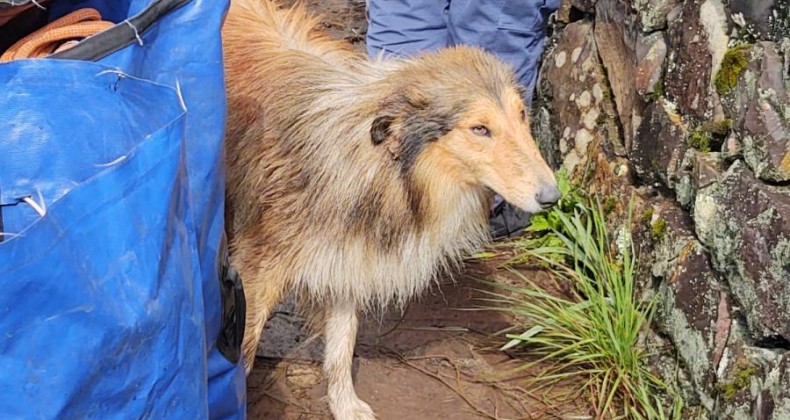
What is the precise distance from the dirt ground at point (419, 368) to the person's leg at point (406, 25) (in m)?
1.02

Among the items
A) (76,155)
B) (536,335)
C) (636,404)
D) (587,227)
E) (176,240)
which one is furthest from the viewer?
(587,227)

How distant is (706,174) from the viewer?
3.11 m

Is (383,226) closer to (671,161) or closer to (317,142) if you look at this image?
(317,142)

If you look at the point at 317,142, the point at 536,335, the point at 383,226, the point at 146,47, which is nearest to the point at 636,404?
the point at 536,335

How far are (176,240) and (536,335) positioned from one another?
210 cm

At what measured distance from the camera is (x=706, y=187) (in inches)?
122

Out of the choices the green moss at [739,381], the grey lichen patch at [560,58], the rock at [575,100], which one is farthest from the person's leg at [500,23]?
the green moss at [739,381]

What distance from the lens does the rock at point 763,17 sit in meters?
2.75

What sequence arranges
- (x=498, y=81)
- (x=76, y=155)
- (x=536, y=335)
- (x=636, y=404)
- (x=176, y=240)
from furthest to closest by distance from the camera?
(x=536, y=335) → (x=636, y=404) → (x=498, y=81) → (x=176, y=240) → (x=76, y=155)

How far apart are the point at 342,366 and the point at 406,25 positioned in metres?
1.32

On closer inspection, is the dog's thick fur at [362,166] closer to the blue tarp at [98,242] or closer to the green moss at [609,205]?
the green moss at [609,205]

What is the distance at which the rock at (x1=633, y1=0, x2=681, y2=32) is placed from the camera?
3.55 m

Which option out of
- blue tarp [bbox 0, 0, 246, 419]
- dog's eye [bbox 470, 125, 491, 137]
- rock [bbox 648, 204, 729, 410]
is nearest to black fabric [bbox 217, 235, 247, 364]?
blue tarp [bbox 0, 0, 246, 419]

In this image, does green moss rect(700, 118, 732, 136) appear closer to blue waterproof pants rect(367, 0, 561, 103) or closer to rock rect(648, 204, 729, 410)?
rock rect(648, 204, 729, 410)
